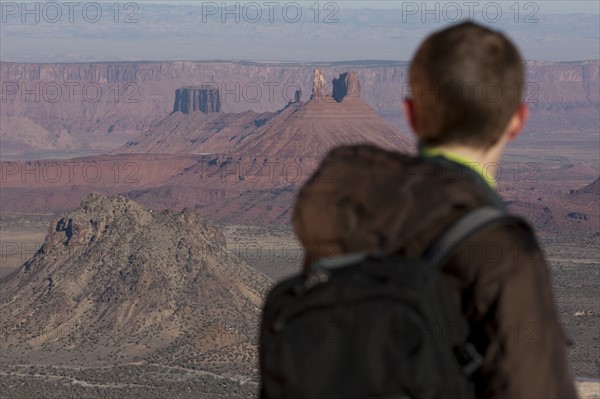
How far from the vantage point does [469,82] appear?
3285mm

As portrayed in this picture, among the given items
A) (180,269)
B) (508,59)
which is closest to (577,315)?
(180,269)

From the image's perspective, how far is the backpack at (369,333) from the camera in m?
3.01

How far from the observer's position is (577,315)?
56344 millimetres

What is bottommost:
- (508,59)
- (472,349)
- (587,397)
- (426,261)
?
(587,397)

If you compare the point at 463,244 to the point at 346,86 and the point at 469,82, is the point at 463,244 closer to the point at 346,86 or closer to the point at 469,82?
the point at 469,82

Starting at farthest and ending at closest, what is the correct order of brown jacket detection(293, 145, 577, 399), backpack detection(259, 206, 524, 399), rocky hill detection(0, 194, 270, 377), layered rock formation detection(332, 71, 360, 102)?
layered rock formation detection(332, 71, 360, 102)
rocky hill detection(0, 194, 270, 377)
brown jacket detection(293, 145, 577, 399)
backpack detection(259, 206, 524, 399)

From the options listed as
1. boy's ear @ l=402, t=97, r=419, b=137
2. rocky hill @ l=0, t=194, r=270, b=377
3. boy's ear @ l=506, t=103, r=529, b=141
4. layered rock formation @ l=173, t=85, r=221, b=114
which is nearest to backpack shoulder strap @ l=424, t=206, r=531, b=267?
boy's ear @ l=506, t=103, r=529, b=141

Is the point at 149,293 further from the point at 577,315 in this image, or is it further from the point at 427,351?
the point at 427,351

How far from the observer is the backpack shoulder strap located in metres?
3.16

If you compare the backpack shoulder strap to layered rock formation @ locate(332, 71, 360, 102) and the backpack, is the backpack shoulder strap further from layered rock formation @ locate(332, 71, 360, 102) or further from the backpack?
layered rock formation @ locate(332, 71, 360, 102)

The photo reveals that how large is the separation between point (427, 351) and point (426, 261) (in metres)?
0.25

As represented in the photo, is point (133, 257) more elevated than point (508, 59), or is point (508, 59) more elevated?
point (508, 59)

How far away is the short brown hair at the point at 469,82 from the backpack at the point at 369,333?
304 millimetres

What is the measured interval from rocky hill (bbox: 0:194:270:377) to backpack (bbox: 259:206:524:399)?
4114 centimetres
